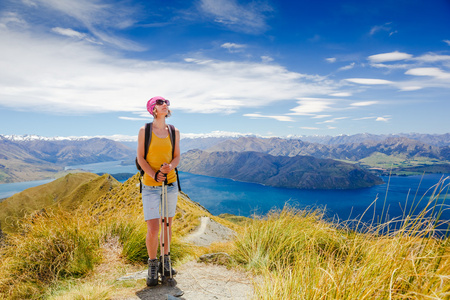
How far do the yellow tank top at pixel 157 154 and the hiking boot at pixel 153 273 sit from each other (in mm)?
1380

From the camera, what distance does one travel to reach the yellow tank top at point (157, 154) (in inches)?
167

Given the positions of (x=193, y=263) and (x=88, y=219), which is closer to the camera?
(x=193, y=263)

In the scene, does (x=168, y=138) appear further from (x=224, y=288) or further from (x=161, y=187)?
(x=224, y=288)

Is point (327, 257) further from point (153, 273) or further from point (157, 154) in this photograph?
point (157, 154)

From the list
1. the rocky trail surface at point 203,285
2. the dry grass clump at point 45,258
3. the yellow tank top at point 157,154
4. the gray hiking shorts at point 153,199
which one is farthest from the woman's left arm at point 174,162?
the dry grass clump at point 45,258

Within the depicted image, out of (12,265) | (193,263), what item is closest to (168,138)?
(193,263)

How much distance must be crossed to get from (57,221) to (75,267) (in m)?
1.25

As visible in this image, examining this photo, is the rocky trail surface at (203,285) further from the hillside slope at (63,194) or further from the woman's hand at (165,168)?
the hillside slope at (63,194)

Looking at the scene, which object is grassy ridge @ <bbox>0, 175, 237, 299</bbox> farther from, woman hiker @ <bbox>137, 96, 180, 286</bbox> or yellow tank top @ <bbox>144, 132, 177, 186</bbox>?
yellow tank top @ <bbox>144, 132, 177, 186</bbox>

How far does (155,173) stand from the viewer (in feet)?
13.6

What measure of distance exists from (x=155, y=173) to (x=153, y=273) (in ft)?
5.69

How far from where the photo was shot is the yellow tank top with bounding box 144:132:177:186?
4246 mm

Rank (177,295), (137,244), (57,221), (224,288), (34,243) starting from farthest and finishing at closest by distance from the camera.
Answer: (137,244) < (57,221) < (34,243) < (224,288) < (177,295)

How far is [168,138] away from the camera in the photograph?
4.37 m
